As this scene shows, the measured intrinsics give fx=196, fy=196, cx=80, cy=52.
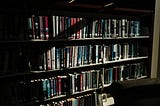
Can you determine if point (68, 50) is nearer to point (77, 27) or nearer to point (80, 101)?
point (77, 27)

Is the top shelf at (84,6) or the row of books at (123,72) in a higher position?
the top shelf at (84,6)

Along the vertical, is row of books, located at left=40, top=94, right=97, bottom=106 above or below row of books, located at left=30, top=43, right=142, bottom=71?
below

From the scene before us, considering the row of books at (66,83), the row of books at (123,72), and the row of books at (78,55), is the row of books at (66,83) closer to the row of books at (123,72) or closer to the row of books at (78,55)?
the row of books at (123,72)

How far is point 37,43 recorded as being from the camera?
7.45 feet

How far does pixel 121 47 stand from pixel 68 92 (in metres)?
0.99

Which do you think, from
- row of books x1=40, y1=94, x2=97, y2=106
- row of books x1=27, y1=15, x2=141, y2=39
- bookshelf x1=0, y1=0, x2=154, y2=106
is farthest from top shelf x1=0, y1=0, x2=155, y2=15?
row of books x1=40, y1=94, x2=97, y2=106

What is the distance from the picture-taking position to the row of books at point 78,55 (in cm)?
215

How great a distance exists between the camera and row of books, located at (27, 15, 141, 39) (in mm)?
2082

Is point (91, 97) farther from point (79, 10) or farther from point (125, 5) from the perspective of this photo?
point (125, 5)

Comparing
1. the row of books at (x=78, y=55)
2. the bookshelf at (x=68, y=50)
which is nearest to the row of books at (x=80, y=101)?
the bookshelf at (x=68, y=50)

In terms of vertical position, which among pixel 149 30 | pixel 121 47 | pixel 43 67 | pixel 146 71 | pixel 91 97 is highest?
pixel 149 30

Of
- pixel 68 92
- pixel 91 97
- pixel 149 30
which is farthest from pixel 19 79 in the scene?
pixel 149 30

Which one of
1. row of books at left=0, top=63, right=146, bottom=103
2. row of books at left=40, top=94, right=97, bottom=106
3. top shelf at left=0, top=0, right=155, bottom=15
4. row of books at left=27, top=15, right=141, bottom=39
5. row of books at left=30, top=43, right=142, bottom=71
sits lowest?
row of books at left=40, top=94, right=97, bottom=106

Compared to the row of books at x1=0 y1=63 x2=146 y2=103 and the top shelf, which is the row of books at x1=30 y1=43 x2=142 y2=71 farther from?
the top shelf
